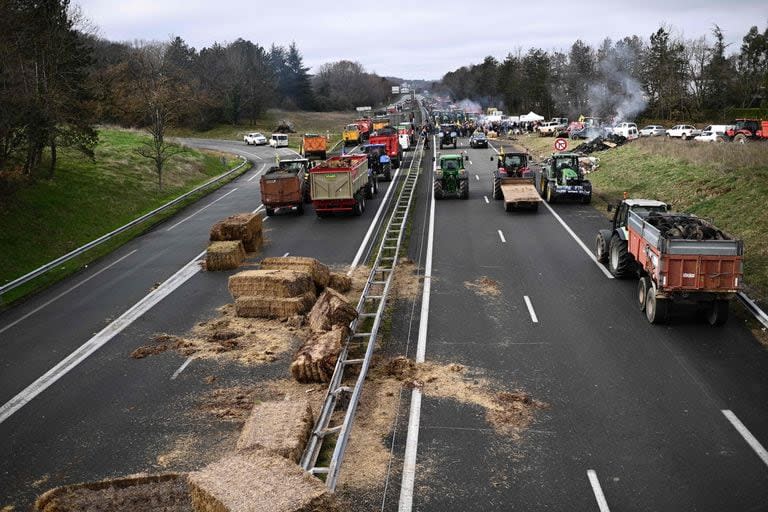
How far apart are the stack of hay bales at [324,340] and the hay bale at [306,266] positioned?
2475 millimetres

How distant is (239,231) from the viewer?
80.8 feet

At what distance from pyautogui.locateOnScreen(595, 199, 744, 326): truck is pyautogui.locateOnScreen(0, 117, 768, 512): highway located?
0.67 m

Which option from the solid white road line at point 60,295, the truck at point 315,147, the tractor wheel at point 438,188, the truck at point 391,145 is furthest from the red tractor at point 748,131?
the solid white road line at point 60,295

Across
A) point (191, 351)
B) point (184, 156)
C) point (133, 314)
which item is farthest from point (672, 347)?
point (184, 156)

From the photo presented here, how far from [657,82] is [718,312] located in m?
78.0

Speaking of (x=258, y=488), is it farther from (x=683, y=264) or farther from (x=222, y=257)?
(x=222, y=257)

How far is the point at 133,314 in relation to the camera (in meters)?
18.8

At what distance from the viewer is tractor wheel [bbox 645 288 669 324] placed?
52.6 feet

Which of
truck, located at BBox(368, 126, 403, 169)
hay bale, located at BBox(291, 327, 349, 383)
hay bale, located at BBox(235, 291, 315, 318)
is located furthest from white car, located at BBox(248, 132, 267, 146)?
hay bale, located at BBox(291, 327, 349, 383)

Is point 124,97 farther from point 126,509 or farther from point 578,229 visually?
point 126,509

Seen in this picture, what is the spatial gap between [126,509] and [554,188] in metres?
27.9

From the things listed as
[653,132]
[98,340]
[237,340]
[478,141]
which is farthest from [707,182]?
[478,141]

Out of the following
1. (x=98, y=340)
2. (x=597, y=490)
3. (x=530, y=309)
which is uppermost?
(x=530, y=309)

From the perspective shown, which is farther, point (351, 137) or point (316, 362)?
point (351, 137)
